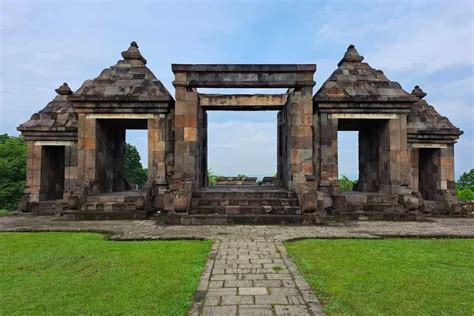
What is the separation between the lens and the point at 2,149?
3044 cm

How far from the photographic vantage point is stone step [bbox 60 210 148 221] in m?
13.2

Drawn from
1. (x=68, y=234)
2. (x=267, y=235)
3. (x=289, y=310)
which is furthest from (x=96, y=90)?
(x=289, y=310)

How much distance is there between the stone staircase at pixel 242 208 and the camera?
11.6m

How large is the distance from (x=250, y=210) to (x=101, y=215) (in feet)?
18.6

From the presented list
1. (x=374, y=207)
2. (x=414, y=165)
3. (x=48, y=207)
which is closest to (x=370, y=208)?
(x=374, y=207)

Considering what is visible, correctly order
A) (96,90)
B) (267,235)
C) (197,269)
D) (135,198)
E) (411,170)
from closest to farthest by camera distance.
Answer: (197,269)
(267,235)
(135,198)
(96,90)
(411,170)

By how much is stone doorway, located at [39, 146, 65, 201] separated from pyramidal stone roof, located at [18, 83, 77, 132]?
116cm

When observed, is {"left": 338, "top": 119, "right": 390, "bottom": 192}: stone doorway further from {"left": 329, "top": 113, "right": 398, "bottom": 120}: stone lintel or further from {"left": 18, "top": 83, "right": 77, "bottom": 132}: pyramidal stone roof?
{"left": 18, "top": 83, "right": 77, "bottom": 132}: pyramidal stone roof

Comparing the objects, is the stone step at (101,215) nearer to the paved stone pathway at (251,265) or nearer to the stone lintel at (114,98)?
the paved stone pathway at (251,265)

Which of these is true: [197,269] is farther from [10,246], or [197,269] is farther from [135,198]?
[135,198]

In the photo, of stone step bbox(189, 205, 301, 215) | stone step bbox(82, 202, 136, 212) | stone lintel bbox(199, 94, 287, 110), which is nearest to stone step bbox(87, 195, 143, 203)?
stone step bbox(82, 202, 136, 212)

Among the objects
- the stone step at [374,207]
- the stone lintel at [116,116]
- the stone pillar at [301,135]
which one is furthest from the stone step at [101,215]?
the stone step at [374,207]

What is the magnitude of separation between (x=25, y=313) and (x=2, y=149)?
3184 centimetres

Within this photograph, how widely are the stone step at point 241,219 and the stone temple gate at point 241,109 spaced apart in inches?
1.3
